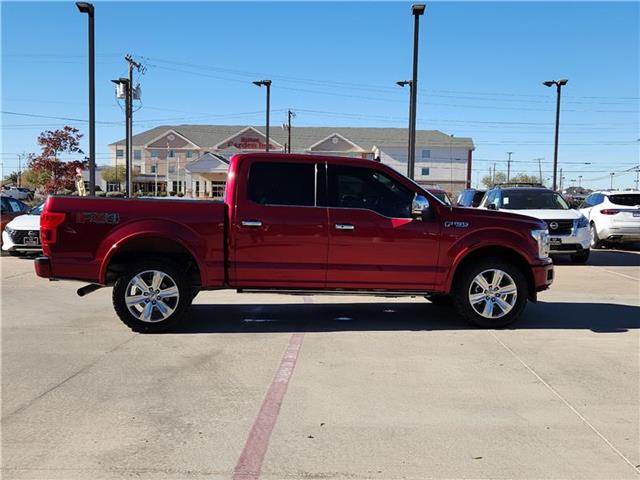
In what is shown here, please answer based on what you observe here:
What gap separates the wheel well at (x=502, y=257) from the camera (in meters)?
7.02

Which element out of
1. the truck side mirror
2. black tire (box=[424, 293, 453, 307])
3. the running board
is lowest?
black tire (box=[424, 293, 453, 307])

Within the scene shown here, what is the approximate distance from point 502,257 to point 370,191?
1809 millimetres

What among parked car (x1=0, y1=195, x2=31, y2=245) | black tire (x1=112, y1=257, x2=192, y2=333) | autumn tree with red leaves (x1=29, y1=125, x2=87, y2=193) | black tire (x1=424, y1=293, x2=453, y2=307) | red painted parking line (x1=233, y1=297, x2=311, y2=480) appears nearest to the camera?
red painted parking line (x1=233, y1=297, x2=311, y2=480)

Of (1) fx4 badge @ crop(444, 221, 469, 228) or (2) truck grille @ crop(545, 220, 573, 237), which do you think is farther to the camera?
(2) truck grille @ crop(545, 220, 573, 237)

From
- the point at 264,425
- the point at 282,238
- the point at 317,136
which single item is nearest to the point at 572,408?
the point at 264,425

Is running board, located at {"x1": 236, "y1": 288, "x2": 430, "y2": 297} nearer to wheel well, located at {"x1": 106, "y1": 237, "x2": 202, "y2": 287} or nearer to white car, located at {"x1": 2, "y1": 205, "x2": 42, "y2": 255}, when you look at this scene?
wheel well, located at {"x1": 106, "y1": 237, "x2": 202, "y2": 287}

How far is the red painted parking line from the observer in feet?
11.5

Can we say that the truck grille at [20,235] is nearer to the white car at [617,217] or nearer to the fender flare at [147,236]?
the fender flare at [147,236]

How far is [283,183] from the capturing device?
687 centimetres

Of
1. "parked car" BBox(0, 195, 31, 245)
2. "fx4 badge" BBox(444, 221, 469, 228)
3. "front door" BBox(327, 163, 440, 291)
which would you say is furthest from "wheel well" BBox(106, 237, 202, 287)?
"parked car" BBox(0, 195, 31, 245)

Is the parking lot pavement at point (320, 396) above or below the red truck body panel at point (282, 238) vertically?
below

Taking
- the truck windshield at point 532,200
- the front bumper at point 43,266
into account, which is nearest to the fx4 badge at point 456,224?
the front bumper at point 43,266

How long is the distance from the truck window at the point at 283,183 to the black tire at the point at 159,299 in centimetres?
A: 129

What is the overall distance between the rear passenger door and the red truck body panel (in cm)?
1
